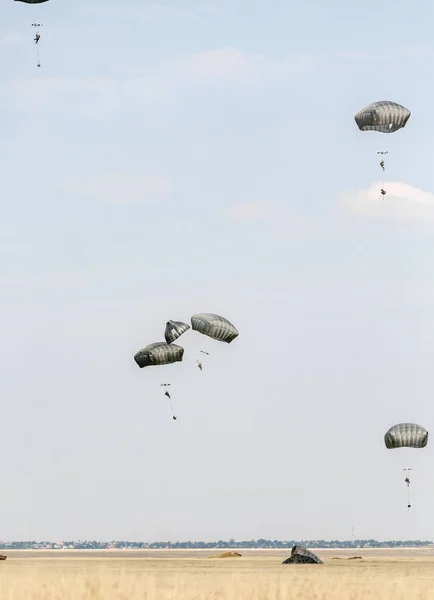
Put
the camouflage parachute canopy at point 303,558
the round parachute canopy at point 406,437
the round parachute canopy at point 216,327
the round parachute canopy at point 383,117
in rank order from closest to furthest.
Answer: the round parachute canopy at point 216,327, the round parachute canopy at point 383,117, the round parachute canopy at point 406,437, the camouflage parachute canopy at point 303,558

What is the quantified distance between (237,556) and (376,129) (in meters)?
53.2

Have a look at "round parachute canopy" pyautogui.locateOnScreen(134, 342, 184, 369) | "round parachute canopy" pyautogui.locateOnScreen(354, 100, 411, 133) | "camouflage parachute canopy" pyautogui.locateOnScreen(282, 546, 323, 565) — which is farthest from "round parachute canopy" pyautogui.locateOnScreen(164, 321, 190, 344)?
"camouflage parachute canopy" pyautogui.locateOnScreen(282, 546, 323, 565)

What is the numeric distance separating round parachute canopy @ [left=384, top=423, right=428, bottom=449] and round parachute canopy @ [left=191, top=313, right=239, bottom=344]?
10907mm

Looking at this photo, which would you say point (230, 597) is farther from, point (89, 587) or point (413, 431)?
point (413, 431)

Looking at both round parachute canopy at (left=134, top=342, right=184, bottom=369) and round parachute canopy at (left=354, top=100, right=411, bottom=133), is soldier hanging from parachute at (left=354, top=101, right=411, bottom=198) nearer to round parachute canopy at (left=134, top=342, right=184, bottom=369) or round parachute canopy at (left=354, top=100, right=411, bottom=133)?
round parachute canopy at (left=354, top=100, right=411, bottom=133)

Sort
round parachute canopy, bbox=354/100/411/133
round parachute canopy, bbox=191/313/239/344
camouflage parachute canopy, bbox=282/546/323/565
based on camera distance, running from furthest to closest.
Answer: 1. camouflage parachute canopy, bbox=282/546/323/565
2. round parachute canopy, bbox=354/100/411/133
3. round parachute canopy, bbox=191/313/239/344

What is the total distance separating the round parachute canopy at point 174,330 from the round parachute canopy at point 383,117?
15.7m

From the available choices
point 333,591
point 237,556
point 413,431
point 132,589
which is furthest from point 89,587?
point 237,556

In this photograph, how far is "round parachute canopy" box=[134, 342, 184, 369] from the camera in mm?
69125

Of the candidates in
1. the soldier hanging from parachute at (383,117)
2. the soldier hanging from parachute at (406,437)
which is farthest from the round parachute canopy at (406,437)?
the soldier hanging from parachute at (383,117)

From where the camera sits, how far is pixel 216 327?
6600 cm

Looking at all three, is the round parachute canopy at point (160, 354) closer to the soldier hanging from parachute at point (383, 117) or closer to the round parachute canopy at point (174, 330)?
the round parachute canopy at point (174, 330)

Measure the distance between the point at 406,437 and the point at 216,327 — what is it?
13044 millimetres

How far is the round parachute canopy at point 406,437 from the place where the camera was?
68688mm
